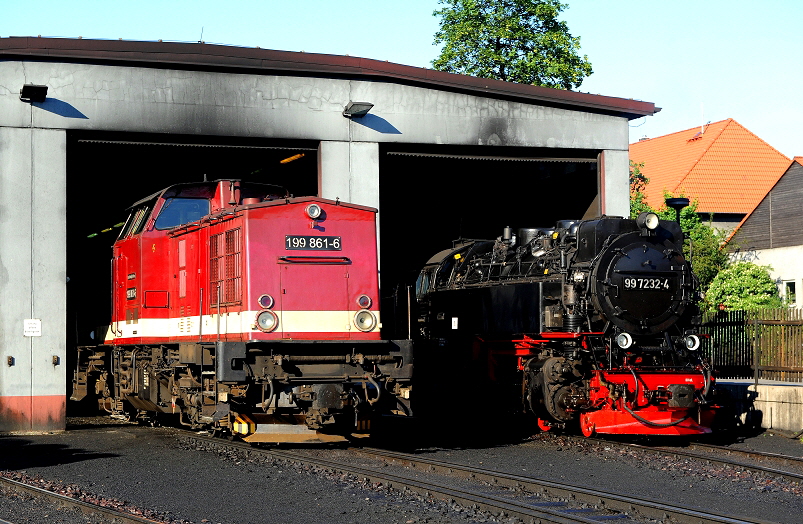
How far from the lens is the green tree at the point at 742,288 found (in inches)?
1217

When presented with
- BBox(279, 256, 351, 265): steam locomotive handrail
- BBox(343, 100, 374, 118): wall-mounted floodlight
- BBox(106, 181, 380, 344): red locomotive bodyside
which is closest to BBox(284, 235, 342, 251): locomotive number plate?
BBox(106, 181, 380, 344): red locomotive bodyside

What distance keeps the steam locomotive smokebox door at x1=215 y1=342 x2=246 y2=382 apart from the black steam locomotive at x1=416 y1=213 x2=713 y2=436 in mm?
4616

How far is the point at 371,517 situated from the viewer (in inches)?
324

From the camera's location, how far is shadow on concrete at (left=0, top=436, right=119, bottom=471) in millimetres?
11790

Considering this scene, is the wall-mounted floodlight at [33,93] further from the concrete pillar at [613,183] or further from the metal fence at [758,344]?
the metal fence at [758,344]

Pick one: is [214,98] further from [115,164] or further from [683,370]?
[683,370]

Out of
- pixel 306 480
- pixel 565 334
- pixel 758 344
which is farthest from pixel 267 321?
pixel 758 344

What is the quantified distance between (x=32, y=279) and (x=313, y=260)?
20.0 ft

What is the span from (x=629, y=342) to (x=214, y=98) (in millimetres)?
8316

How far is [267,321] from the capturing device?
463 inches

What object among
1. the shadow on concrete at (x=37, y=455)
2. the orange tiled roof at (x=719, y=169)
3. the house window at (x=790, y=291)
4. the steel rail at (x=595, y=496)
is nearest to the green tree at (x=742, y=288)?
the house window at (x=790, y=291)

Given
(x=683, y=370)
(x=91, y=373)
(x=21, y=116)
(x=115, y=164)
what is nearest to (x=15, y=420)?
(x=91, y=373)

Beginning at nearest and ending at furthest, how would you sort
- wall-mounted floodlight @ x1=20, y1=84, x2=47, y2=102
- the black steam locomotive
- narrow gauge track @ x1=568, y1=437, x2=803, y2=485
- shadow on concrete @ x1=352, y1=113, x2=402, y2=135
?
narrow gauge track @ x1=568, y1=437, x2=803, y2=485 → the black steam locomotive → wall-mounted floodlight @ x1=20, y1=84, x2=47, y2=102 → shadow on concrete @ x1=352, y1=113, x2=402, y2=135

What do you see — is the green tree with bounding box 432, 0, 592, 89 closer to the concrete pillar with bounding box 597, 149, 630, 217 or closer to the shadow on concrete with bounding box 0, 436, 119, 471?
the concrete pillar with bounding box 597, 149, 630, 217
